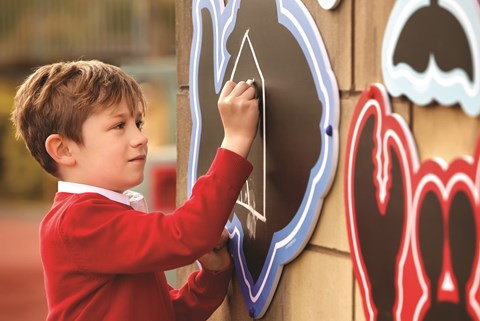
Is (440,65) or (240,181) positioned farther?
(240,181)

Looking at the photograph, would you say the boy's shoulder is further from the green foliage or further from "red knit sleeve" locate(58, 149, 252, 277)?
the green foliage

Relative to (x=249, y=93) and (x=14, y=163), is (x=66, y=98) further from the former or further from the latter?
(x=14, y=163)

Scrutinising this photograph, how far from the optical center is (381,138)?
1.65 m

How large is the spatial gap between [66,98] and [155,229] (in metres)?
0.43

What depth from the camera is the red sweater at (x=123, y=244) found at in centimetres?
205

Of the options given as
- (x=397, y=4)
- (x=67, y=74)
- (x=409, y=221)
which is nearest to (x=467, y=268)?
(x=409, y=221)

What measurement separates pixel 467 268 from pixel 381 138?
318mm

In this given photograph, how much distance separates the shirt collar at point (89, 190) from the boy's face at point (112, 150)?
2 centimetres

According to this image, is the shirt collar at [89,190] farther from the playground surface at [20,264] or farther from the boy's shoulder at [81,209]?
the playground surface at [20,264]

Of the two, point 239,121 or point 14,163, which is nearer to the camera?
point 239,121

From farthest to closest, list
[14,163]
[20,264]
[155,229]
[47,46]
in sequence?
[47,46]
[14,163]
[20,264]
[155,229]

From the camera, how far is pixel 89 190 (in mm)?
2203

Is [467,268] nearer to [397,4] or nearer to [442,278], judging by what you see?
[442,278]

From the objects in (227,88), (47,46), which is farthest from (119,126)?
(47,46)
